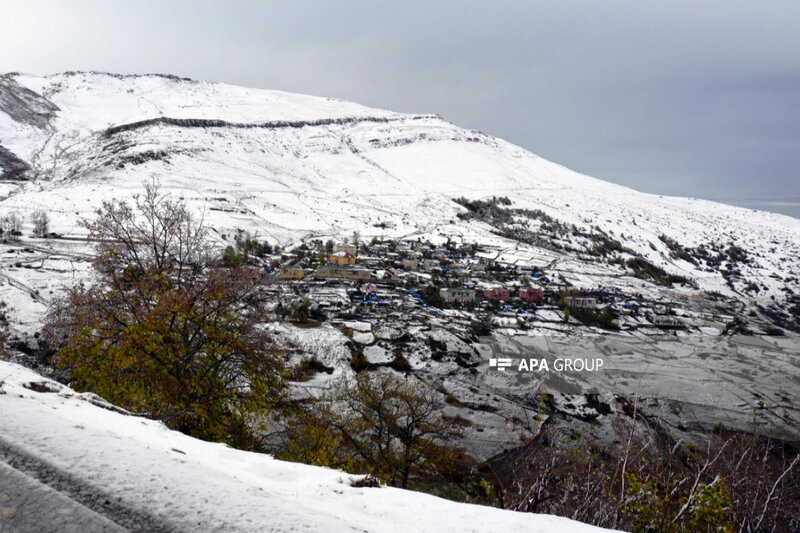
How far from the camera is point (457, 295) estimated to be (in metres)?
52.3

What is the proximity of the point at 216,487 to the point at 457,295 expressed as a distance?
4993 cm

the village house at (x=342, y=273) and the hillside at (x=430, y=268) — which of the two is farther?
the village house at (x=342, y=273)

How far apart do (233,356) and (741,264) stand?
395ft

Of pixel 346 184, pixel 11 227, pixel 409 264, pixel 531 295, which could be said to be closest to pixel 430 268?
pixel 409 264

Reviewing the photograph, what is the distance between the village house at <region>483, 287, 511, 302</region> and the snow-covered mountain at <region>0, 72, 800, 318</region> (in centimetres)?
1774

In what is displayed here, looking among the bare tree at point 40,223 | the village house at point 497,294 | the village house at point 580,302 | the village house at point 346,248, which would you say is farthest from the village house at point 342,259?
the bare tree at point 40,223

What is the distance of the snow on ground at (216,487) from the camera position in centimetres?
294

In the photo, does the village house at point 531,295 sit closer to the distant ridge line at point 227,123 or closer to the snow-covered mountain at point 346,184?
the snow-covered mountain at point 346,184

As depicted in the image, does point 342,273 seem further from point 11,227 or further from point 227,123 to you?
point 227,123

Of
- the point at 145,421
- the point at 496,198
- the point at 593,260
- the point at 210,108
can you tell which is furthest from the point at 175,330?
the point at 210,108

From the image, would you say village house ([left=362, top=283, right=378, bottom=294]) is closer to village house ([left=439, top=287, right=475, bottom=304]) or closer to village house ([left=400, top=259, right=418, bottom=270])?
village house ([left=439, top=287, right=475, bottom=304])

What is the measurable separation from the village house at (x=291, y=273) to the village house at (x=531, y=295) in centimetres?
3006

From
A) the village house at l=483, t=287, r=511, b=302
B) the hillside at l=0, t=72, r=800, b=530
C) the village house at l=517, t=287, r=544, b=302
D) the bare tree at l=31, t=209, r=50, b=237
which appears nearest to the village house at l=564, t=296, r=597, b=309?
the hillside at l=0, t=72, r=800, b=530

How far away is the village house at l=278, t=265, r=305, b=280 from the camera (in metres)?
51.0
